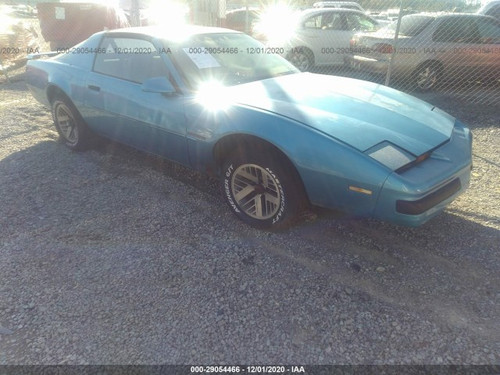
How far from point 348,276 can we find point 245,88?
5.69 ft

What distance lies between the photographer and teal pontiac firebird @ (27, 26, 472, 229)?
7.23 feet

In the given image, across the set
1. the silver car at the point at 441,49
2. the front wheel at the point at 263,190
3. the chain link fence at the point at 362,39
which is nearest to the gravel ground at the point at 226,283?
the front wheel at the point at 263,190

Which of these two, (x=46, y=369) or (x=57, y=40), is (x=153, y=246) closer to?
(x=46, y=369)

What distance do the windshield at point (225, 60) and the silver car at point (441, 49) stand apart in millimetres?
3730

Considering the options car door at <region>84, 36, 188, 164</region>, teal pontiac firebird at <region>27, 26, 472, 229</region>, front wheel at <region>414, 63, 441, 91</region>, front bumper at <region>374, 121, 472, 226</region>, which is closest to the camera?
front bumper at <region>374, 121, 472, 226</region>

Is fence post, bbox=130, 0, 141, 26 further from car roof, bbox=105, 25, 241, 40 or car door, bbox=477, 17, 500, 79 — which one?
car door, bbox=477, 17, 500, 79

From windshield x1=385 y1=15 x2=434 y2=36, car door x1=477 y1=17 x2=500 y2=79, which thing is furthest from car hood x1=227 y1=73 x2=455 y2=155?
car door x1=477 y1=17 x2=500 y2=79

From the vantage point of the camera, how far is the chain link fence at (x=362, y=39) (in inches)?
256

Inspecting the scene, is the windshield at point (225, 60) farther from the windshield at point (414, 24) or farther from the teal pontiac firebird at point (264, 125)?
the windshield at point (414, 24)

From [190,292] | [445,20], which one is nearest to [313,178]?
[190,292]

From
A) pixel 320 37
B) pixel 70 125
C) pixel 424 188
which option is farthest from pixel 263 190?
pixel 320 37

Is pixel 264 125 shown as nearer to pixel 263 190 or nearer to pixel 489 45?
pixel 263 190

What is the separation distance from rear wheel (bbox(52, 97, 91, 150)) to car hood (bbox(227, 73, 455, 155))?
215cm

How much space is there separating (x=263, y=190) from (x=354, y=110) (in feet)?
3.01
